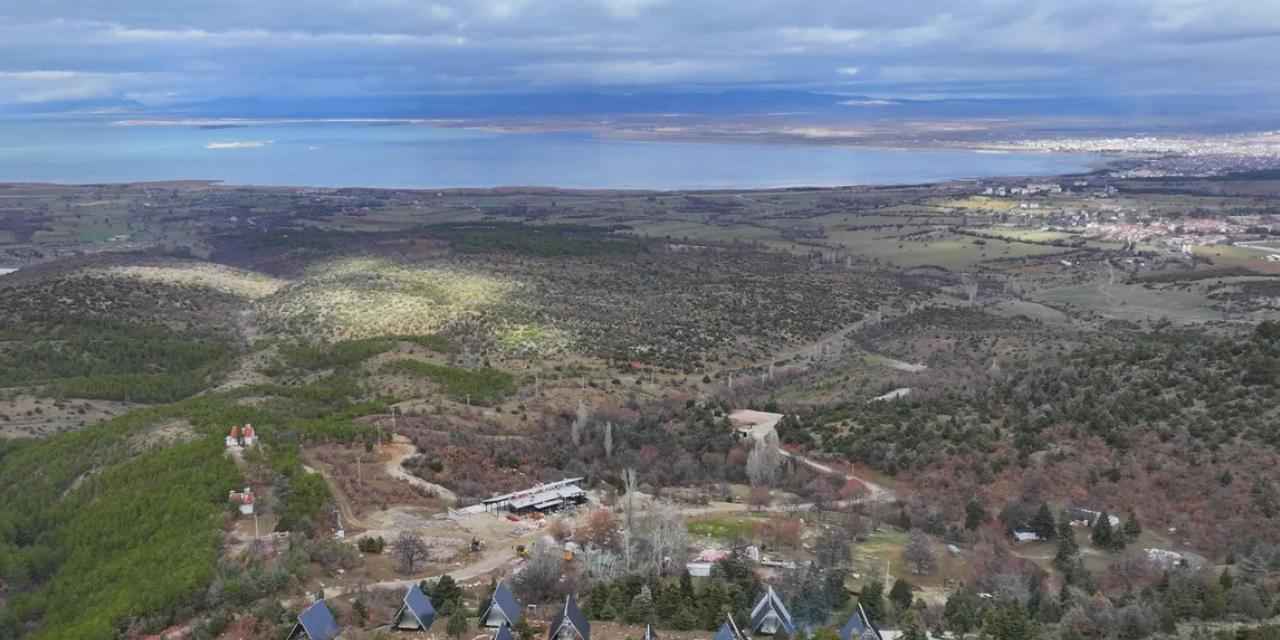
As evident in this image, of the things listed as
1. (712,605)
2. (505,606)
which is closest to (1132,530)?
(712,605)

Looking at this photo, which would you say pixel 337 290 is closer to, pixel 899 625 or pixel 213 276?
pixel 213 276

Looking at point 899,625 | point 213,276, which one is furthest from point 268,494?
point 213,276

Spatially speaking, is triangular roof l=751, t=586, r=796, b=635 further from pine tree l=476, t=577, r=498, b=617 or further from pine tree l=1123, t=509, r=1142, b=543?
pine tree l=1123, t=509, r=1142, b=543

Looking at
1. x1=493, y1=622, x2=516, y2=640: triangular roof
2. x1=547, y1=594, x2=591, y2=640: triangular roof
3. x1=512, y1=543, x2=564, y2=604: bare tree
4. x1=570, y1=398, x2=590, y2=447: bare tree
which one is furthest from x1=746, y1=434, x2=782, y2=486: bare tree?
x1=493, y1=622, x2=516, y2=640: triangular roof

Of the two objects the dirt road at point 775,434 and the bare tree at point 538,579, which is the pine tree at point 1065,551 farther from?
the bare tree at point 538,579

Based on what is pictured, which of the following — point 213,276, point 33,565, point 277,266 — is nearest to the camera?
point 33,565

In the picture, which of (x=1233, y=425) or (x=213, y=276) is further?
(x=213, y=276)
